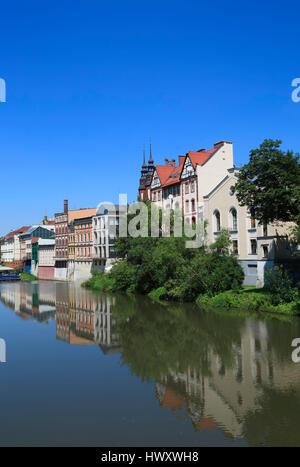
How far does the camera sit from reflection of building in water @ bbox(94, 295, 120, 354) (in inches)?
815

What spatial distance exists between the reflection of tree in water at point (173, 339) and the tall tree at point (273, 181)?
801 centimetres

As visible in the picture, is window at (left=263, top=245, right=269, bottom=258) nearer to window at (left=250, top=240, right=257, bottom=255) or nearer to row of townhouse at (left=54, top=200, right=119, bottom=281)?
window at (left=250, top=240, right=257, bottom=255)

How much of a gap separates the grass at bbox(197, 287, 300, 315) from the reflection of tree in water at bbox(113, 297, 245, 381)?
6.00 ft

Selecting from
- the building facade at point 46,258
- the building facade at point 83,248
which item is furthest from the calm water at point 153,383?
the building facade at point 46,258

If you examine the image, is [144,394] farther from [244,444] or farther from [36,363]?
[36,363]

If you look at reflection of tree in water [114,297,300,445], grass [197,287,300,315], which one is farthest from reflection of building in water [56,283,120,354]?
grass [197,287,300,315]

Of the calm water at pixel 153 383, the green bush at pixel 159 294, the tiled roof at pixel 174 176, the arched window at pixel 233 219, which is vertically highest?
the tiled roof at pixel 174 176

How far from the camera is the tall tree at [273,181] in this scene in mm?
27328

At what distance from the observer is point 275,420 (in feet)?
35.4

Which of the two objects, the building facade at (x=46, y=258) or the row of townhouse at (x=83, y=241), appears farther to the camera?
the building facade at (x=46, y=258)

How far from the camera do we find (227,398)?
12672mm

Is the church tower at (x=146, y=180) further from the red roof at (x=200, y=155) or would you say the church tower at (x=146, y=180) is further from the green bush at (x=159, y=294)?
the green bush at (x=159, y=294)

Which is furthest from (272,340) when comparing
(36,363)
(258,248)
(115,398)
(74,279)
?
(74,279)

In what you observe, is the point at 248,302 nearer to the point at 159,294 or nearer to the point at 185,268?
the point at 185,268
